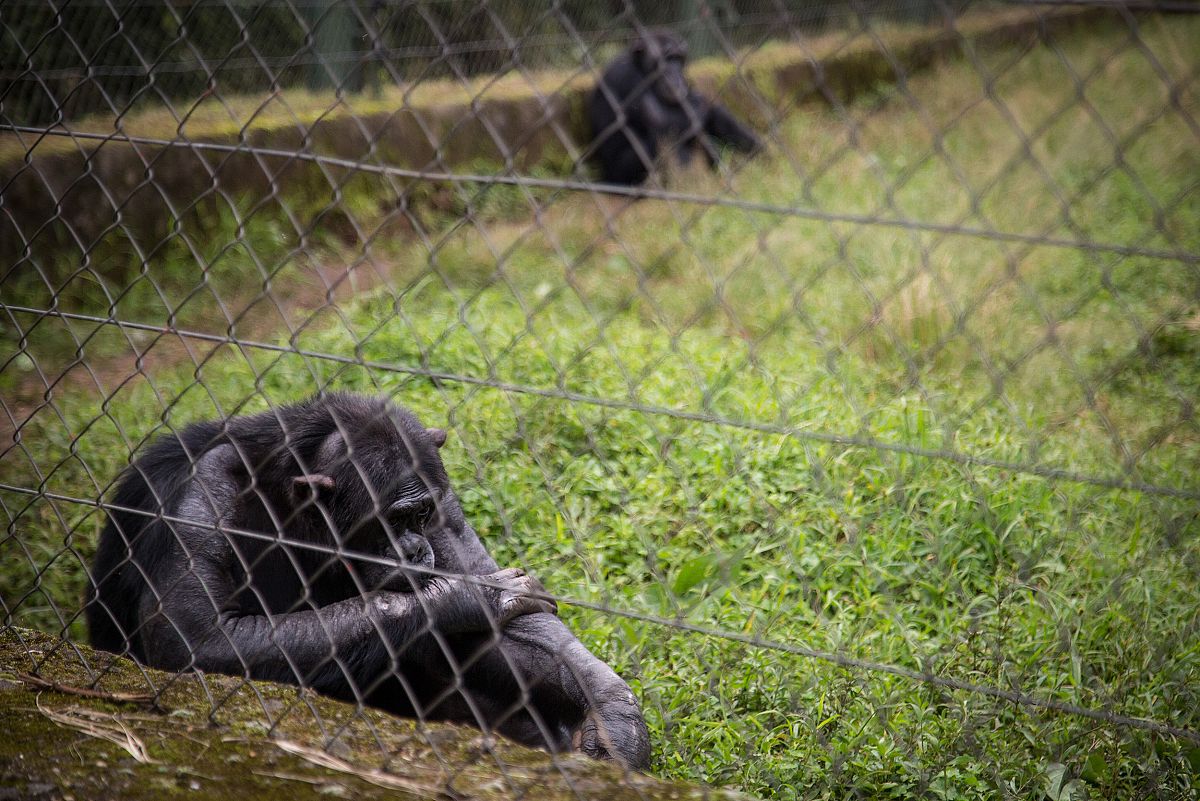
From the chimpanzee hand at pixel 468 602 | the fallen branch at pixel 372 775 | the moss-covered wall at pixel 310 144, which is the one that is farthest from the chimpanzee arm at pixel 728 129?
the fallen branch at pixel 372 775

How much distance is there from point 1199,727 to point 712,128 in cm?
741

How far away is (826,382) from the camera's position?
4598mm

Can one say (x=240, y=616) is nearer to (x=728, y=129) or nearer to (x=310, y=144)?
(x=310, y=144)

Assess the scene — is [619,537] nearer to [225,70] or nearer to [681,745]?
[681,745]

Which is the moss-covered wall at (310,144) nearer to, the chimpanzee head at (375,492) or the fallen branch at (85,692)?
the chimpanzee head at (375,492)

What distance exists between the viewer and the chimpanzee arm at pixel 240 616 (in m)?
2.74

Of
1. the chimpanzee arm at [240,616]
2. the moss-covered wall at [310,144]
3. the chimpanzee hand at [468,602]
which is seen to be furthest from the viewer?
the moss-covered wall at [310,144]

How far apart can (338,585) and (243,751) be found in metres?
1.05

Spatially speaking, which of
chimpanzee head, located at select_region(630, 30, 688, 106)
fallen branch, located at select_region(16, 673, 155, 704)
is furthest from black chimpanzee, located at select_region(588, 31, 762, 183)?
fallen branch, located at select_region(16, 673, 155, 704)

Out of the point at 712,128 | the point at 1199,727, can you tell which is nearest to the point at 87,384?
the point at 1199,727

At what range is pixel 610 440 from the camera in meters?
4.34

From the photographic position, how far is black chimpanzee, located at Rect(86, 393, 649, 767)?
9.12ft

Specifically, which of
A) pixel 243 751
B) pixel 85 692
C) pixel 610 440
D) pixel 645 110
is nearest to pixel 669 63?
pixel 645 110

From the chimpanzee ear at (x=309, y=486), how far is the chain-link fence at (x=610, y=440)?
0.03 m
